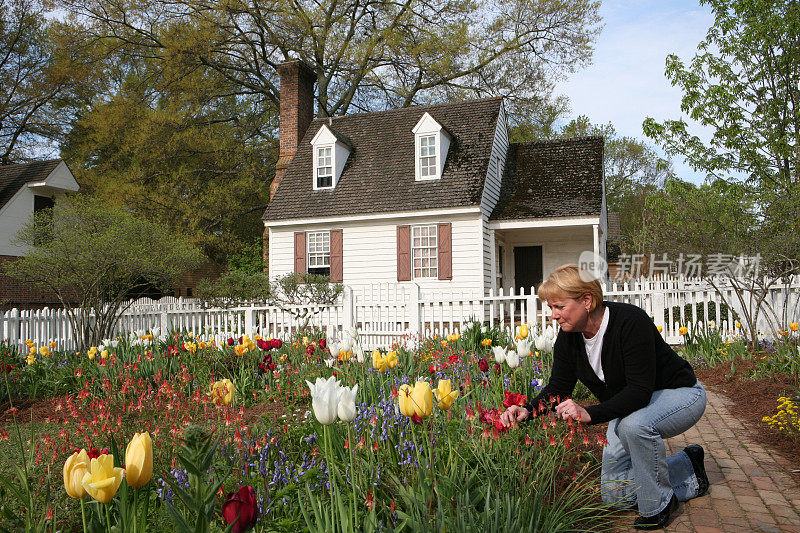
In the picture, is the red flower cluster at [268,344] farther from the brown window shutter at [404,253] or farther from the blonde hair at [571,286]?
the brown window shutter at [404,253]

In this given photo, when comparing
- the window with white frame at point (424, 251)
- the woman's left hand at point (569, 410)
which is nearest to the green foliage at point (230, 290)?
the window with white frame at point (424, 251)

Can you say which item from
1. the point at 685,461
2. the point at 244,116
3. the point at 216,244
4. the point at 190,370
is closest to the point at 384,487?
the point at 685,461

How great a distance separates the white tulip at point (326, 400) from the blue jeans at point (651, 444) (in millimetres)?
1740

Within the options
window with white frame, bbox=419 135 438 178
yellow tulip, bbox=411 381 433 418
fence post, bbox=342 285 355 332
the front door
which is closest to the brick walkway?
yellow tulip, bbox=411 381 433 418

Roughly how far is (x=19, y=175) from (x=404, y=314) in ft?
61.3

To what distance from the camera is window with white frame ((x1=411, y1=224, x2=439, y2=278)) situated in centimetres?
1742

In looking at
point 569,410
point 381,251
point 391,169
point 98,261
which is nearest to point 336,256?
point 381,251

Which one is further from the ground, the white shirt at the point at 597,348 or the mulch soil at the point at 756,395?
the white shirt at the point at 597,348

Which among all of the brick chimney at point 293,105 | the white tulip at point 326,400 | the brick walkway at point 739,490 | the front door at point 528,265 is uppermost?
the brick chimney at point 293,105

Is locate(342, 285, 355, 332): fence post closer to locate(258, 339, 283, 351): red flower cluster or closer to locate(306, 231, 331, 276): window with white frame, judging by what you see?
locate(306, 231, 331, 276): window with white frame

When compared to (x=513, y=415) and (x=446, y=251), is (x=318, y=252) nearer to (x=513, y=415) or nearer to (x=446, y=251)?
(x=446, y=251)

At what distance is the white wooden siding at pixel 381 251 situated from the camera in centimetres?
1684

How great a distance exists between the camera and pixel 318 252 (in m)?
18.6

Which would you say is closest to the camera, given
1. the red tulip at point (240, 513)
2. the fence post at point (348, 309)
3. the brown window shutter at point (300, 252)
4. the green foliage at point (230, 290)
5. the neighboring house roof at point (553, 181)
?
the red tulip at point (240, 513)
